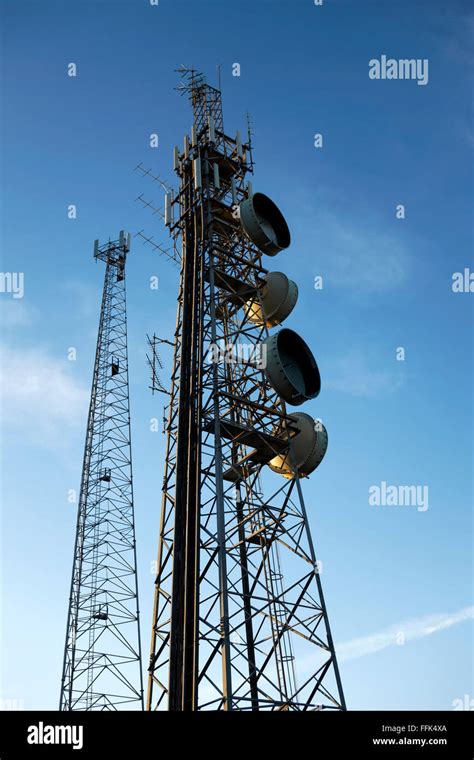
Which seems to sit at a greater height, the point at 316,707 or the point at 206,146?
the point at 206,146

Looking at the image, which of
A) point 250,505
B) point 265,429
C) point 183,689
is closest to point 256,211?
point 265,429

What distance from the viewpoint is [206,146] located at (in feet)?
106

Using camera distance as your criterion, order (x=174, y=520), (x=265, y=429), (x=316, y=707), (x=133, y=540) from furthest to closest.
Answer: (x=133, y=540), (x=265, y=429), (x=174, y=520), (x=316, y=707)

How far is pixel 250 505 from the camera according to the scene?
25609mm

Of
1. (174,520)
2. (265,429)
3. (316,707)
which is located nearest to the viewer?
(316,707)

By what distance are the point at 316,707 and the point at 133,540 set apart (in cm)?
2009

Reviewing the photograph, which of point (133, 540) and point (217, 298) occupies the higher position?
point (217, 298)

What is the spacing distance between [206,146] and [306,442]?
16.0 metres

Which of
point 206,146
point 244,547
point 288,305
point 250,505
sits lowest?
point 244,547

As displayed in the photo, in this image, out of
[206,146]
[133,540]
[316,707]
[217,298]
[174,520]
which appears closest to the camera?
[316,707]

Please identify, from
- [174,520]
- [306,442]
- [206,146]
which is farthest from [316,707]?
[206,146]

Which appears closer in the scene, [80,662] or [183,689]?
[183,689]

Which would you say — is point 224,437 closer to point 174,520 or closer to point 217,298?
point 174,520

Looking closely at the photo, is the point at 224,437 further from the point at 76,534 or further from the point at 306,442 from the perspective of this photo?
the point at 76,534
